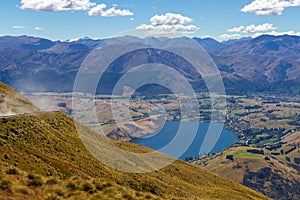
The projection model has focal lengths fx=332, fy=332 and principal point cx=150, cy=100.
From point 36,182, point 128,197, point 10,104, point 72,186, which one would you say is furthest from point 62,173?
point 10,104

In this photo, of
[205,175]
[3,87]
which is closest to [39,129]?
[3,87]

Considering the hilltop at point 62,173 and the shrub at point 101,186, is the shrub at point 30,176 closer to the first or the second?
the hilltop at point 62,173

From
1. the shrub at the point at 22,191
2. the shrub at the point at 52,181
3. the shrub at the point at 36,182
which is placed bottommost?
the shrub at the point at 52,181

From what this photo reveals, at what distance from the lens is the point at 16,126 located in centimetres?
4284

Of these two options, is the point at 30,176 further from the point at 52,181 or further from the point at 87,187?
the point at 87,187

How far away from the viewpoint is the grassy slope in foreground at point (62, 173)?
22.1 m

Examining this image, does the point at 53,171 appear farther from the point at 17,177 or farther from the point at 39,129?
the point at 39,129

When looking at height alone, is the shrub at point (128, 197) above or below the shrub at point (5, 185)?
below

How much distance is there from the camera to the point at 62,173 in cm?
3244

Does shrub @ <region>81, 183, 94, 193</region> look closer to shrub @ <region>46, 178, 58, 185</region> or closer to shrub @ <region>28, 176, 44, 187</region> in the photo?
shrub @ <region>46, 178, 58, 185</region>

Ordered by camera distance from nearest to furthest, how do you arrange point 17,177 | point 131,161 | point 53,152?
1. point 17,177
2. point 53,152
3. point 131,161

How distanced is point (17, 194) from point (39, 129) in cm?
2802

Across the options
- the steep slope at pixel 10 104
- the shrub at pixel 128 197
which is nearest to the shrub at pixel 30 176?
the shrub at pixel 128 197


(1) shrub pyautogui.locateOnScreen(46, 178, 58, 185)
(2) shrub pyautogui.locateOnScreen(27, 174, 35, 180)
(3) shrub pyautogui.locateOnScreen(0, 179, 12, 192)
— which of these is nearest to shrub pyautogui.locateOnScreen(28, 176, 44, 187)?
(2) shrub pyautogui.locateOnScreen(27, 174, 35, 180)
